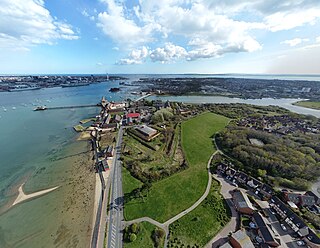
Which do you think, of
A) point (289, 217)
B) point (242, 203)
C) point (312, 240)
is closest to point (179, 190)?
point (242, 203)

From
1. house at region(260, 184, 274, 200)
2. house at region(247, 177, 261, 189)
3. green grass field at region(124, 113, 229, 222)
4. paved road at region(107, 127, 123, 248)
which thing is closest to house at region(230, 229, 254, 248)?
green grass field at region(124, 113, 229, 222)

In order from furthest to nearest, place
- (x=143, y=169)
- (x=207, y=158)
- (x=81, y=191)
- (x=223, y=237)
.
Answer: (x=207, y=158) → (x=143, y=169) → (x=81, y=191) → (x=223, y=237)

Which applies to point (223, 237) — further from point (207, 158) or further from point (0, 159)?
point (0, 159)

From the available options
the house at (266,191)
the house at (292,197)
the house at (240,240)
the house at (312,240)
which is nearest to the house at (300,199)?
the house at (292,197)

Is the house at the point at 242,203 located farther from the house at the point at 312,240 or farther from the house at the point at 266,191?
the house at the point at 312,240

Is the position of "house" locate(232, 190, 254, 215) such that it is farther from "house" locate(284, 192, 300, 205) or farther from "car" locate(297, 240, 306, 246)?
"house" locate(284, 192, 300, 205)

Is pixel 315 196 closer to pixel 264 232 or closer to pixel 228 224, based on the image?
pixel 264 232

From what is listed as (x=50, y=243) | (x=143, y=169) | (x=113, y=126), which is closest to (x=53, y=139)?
(x=113, y=126)
